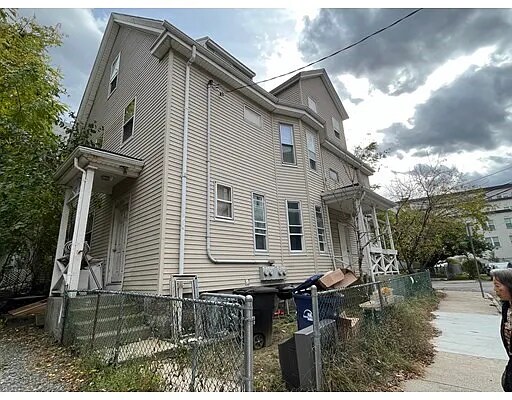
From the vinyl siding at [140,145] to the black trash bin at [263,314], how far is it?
7.83 feet

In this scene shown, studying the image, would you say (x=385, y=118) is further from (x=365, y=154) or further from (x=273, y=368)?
(x=273, y=368)

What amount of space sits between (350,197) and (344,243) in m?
3.02

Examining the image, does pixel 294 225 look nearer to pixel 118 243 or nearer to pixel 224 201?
pixel 224 201

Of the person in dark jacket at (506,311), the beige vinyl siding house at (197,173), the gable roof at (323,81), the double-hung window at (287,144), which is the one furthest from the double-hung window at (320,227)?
the person in dark jacket at (506,311)

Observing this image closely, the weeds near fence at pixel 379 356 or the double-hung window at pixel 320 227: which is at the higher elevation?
the double-hung window at pixel 320 227

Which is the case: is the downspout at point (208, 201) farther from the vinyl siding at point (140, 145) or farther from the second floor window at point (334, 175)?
the second floor window at point (334, 175)

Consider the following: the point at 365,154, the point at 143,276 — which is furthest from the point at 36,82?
the point at 365,154

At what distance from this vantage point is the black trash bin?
5293 millimetres

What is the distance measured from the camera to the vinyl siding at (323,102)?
14059 mm

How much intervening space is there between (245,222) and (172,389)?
5.63 metres

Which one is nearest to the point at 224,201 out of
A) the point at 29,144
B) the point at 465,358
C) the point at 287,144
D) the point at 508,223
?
the point at 287,144

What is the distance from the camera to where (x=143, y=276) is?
22.0 feet

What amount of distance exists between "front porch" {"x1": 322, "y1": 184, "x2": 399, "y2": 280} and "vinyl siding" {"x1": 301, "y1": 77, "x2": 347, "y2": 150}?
12.0 feet

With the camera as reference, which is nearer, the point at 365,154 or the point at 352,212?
the point at 352,212
